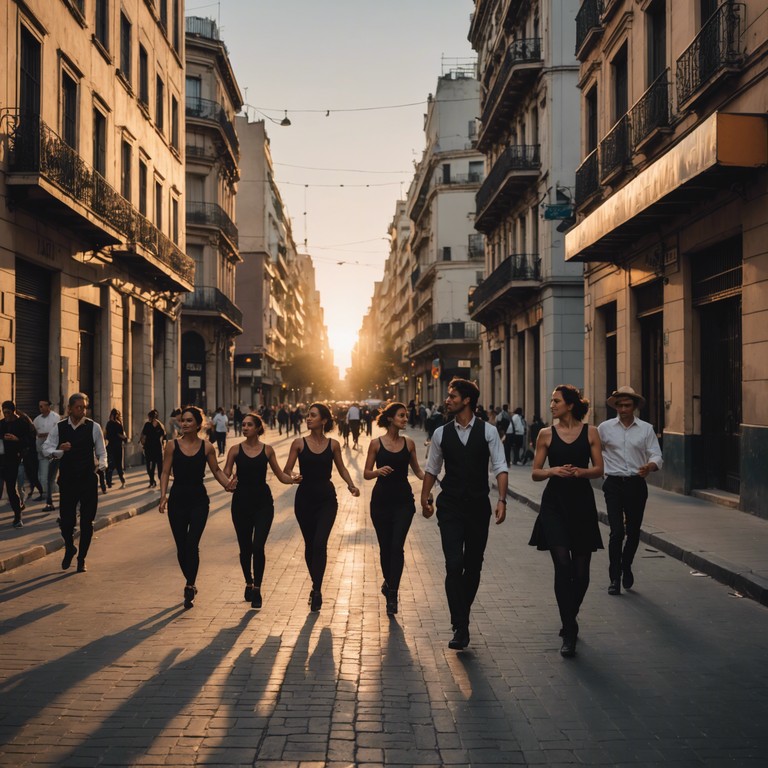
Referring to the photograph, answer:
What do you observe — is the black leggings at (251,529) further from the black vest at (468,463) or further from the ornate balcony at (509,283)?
the ornate balcony at (509,283)

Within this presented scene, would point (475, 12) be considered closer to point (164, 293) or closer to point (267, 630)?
point (164, 293)

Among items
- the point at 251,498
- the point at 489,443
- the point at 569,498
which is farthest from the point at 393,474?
the point at 569,498

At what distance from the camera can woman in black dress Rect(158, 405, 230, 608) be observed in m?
8.17

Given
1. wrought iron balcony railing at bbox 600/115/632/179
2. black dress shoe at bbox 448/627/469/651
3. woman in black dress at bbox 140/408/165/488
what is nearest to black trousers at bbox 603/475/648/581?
black dress shoe at bbox 448/627/469/651

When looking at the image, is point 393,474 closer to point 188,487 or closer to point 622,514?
point 188,487

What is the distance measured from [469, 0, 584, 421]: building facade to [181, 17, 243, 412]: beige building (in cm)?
1411

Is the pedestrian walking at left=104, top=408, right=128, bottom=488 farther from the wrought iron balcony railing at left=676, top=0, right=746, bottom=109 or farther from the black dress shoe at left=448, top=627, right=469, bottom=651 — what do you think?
the black dress shoe at left=448, top=627, right=469, bottom=651

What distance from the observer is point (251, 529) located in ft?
26.7

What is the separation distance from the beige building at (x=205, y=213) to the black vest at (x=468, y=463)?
38110 mm

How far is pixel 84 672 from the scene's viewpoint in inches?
228

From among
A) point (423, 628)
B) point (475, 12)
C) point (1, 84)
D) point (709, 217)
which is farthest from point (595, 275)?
point (475, 12)

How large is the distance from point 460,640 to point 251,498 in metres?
2.50

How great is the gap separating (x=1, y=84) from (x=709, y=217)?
11915 millimetres

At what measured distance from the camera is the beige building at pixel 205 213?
4462 centimetres
